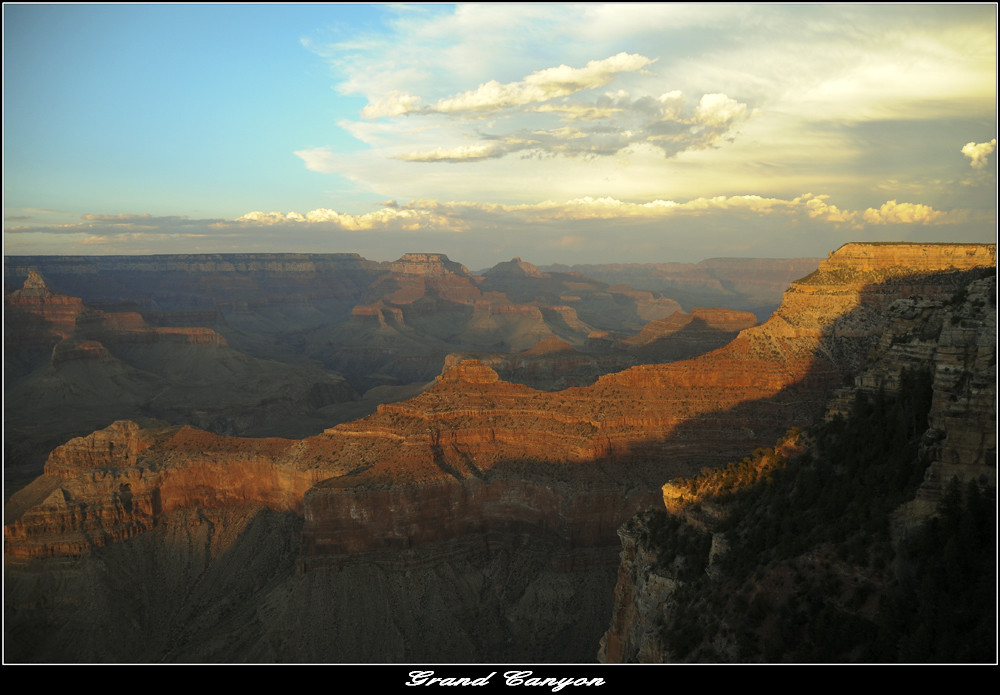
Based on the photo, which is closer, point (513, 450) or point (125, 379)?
point (513, 450)

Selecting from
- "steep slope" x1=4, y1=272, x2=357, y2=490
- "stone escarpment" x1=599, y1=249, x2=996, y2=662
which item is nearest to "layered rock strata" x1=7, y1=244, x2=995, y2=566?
"stone escarpment" x1=599, y1=249, x2=996, y2=662

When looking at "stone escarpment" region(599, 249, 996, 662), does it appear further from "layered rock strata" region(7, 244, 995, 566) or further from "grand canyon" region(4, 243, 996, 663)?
"layered rock strata" region(7, 244, 995, 566)

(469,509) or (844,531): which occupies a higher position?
(844,531)

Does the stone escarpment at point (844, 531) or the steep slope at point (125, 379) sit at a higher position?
the stone escarpment at point (844, 531)

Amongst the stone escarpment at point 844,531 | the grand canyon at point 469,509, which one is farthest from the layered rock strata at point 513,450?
the stone escarpment at point 844,531

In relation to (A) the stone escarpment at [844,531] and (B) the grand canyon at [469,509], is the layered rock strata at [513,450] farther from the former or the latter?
(A) the stone escarpment at [844,531]

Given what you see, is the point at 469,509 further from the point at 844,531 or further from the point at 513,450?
the point at 844,531

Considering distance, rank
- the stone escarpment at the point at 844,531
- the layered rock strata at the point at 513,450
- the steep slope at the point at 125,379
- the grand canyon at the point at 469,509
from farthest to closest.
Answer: the steep slope at the point at 125,379 → the layered rock strata at the point at 513,450 → the grand canyon at the point at 469,509 → the stone escarpment at the point at 844,531

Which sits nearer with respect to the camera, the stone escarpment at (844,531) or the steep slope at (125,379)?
the stone escarpment at (844,531)

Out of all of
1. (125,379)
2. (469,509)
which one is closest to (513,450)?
(469,509)

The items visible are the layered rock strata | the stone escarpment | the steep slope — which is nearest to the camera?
the stone escarpment
